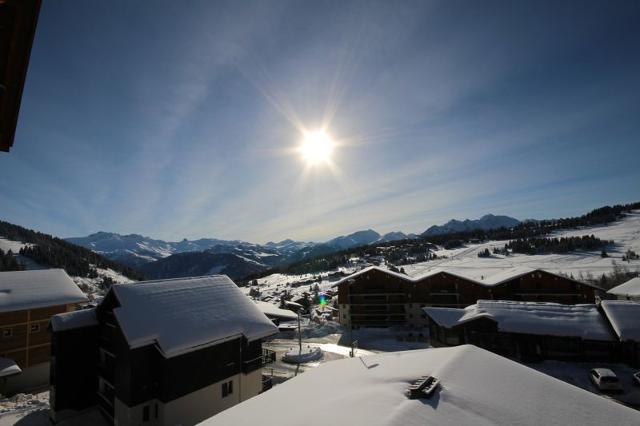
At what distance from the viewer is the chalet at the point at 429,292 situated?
53.2 meters

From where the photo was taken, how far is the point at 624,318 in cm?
3441

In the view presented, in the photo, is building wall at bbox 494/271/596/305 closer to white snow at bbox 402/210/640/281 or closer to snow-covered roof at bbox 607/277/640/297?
snow-covered roof at bbox 607/277/640/297

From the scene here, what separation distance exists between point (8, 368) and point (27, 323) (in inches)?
228

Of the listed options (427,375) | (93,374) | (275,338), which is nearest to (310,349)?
(275,338)

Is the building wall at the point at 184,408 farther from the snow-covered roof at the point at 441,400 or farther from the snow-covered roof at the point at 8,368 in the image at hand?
the snow-covered roof at the point at 8,368

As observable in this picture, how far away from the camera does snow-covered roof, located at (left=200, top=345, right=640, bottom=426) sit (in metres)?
9.35

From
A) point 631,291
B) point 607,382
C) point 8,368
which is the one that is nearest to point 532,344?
point 607,382

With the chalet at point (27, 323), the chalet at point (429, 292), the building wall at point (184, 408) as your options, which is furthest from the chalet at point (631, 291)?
the chalet at point (27, 323)

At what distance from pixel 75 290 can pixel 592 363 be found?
2506 inches

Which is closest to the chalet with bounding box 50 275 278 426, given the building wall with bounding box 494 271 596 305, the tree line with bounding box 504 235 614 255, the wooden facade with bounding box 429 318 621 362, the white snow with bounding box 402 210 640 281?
the wooden facade with bounding box 429 318 621 362

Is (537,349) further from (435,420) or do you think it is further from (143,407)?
(143,407)

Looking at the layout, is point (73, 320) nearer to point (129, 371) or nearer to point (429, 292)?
point (129, 371)

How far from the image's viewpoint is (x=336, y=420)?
973 cm

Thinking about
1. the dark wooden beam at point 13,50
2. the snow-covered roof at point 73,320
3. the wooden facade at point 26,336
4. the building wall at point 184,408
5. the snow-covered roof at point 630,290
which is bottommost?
the building wall at point 184,408
